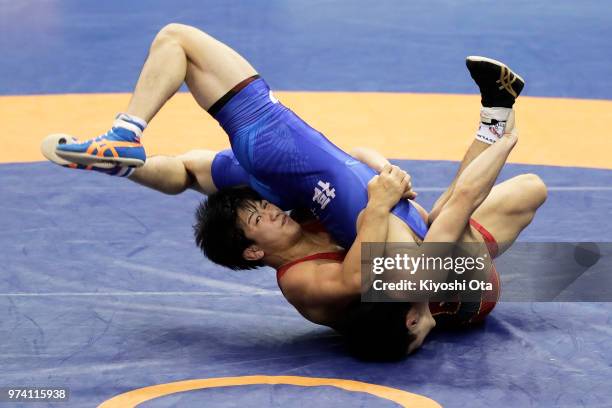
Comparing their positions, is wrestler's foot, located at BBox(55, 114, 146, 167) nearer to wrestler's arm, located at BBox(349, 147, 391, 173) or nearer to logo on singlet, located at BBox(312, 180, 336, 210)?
logo on singlet, located at BBox(312, 180, 336, 210)

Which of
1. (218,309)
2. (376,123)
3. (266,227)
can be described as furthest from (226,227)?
(376,123)

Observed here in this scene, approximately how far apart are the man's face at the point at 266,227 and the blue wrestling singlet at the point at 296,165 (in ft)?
0.42

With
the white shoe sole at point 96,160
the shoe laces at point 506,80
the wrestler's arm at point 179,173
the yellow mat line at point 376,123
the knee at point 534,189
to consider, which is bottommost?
the yellow mat line at point 376,123

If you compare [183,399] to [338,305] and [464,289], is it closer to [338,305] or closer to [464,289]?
[338,305]

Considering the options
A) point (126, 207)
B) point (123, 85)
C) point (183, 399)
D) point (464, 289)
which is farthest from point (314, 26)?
point (183, 399)

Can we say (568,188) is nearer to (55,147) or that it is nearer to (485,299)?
(485,299)

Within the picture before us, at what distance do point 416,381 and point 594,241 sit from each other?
1.68 meters

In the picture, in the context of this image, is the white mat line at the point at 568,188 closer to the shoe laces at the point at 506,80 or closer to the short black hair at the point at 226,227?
the shoe laces at the point at 506,80

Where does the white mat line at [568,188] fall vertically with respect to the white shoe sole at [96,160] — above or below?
below

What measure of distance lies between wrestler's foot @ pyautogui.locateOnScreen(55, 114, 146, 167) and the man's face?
1.57ft

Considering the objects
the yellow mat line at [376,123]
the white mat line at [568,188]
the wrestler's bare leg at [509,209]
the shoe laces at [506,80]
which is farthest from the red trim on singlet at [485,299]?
the yellow mat line at [376,123]

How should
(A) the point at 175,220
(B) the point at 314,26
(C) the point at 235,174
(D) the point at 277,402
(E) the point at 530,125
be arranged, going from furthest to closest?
(B) the point at 314,26
(E) the point at 530,125
(A) the point at 175,220
(C) the point at 235,174
(D) the point at 277,402

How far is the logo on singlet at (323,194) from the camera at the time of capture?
15.9 feet

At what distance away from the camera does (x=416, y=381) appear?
454cm
